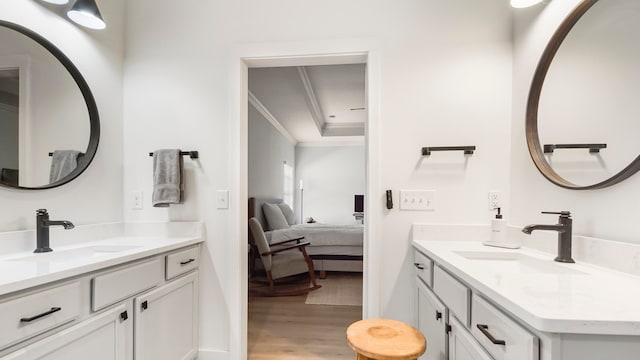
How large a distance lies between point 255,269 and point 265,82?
247 cm

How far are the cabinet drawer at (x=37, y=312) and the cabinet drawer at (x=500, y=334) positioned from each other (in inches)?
55.7

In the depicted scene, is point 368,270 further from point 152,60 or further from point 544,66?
point 152,60

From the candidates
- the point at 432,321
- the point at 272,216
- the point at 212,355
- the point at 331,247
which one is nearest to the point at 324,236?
the point at 331,247

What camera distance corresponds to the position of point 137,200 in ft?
6.14

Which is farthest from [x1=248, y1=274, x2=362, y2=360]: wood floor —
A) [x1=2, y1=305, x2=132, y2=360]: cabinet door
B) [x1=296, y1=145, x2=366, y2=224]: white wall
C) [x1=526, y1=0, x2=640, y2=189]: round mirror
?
[x1=296, y1=145, x2=366, y2=224]: white wall

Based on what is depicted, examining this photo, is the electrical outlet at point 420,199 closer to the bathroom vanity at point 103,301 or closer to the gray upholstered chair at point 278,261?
the bathroom vanity at point 103,301

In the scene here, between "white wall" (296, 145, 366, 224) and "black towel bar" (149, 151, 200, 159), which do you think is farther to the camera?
"white wall" (296, 145, 366, 224)

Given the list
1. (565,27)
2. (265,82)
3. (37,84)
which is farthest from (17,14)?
(565,27)

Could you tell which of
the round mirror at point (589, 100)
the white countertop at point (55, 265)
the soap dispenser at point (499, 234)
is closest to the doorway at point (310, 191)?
the soap dispenser at point (499, 234)

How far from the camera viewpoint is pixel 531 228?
121 centimetres

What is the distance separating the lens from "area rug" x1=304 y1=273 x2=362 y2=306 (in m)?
2.97

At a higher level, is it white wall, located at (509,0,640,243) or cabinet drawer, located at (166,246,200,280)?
white wall, located at (509,0,640,243)

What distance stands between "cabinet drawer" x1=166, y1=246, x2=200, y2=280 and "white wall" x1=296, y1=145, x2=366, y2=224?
5.27m

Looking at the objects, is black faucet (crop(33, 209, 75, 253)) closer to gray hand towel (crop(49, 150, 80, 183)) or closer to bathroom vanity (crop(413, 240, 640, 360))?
gray hand towel (crop(49, 150, 80, 183))
